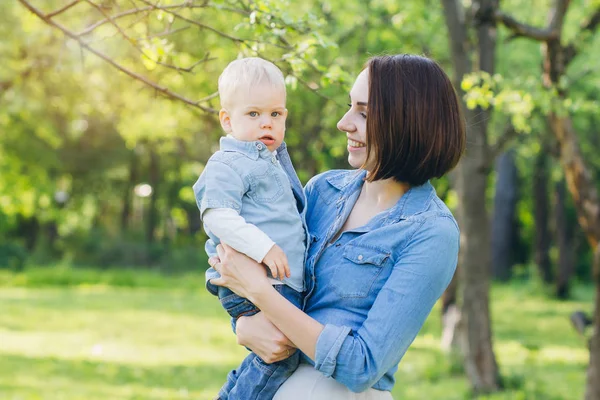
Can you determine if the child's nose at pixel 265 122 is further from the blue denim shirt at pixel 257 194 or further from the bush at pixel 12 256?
the bush at pixel 12 256

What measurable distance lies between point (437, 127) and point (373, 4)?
1025 centimetres

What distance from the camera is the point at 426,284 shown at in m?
2.41

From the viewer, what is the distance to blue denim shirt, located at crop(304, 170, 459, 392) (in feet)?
7.82

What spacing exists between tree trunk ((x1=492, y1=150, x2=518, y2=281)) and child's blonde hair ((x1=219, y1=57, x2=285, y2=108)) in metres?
23.7

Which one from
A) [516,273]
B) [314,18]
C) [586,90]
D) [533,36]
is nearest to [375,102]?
[314,18]

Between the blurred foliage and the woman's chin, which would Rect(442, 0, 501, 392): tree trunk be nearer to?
the blurred foliage

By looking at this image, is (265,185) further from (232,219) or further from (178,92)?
(178,92)

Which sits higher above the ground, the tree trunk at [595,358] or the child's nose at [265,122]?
the child's nose at [265,122]

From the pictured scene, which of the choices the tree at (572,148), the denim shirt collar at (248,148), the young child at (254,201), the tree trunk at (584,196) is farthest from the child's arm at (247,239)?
the tree trunk at (584,196)

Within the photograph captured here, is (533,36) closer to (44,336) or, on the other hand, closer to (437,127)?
(437,127)

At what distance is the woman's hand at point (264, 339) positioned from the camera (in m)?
2.46

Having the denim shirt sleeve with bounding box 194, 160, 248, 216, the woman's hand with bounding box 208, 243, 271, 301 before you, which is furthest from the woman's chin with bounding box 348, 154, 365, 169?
the woman's hand with bounding box 208, 243, 271, 301

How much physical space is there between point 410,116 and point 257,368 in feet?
2.91

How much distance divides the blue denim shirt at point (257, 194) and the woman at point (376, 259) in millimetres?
70
